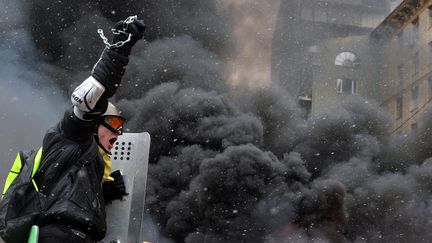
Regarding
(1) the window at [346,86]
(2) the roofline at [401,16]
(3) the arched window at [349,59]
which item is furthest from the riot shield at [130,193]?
(3) the arched window at [349,59]

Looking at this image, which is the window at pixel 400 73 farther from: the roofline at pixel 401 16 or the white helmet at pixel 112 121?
the white helmet at pixel 112 121

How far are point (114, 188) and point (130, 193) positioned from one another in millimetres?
83

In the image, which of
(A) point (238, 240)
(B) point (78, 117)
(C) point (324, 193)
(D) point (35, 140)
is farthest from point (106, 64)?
(C) point (324, 193)

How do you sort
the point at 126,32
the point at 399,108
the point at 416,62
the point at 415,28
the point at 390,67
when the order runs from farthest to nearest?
1. the point at 415,28
2. the point at 390,67
3. the point at 399,108
4. the point at 416,62
5. the point at 126,32

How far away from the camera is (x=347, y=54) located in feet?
66.6

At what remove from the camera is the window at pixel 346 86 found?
66.9 ft

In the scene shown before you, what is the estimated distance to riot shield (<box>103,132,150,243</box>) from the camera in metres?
2.45

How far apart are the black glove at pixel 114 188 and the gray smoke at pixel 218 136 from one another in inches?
323

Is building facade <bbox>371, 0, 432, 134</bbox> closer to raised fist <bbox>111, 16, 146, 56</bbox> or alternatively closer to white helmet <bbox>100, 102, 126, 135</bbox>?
white helmet <bbox>100, 102, 126, 135</bbox>

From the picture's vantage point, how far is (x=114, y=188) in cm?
244

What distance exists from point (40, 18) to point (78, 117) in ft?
31.8

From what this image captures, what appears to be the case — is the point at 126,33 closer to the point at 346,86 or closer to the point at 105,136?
the point at 105,136

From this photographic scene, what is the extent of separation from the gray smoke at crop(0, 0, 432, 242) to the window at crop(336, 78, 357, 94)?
156 centimetres

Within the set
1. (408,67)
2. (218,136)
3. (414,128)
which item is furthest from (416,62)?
(218,136)
